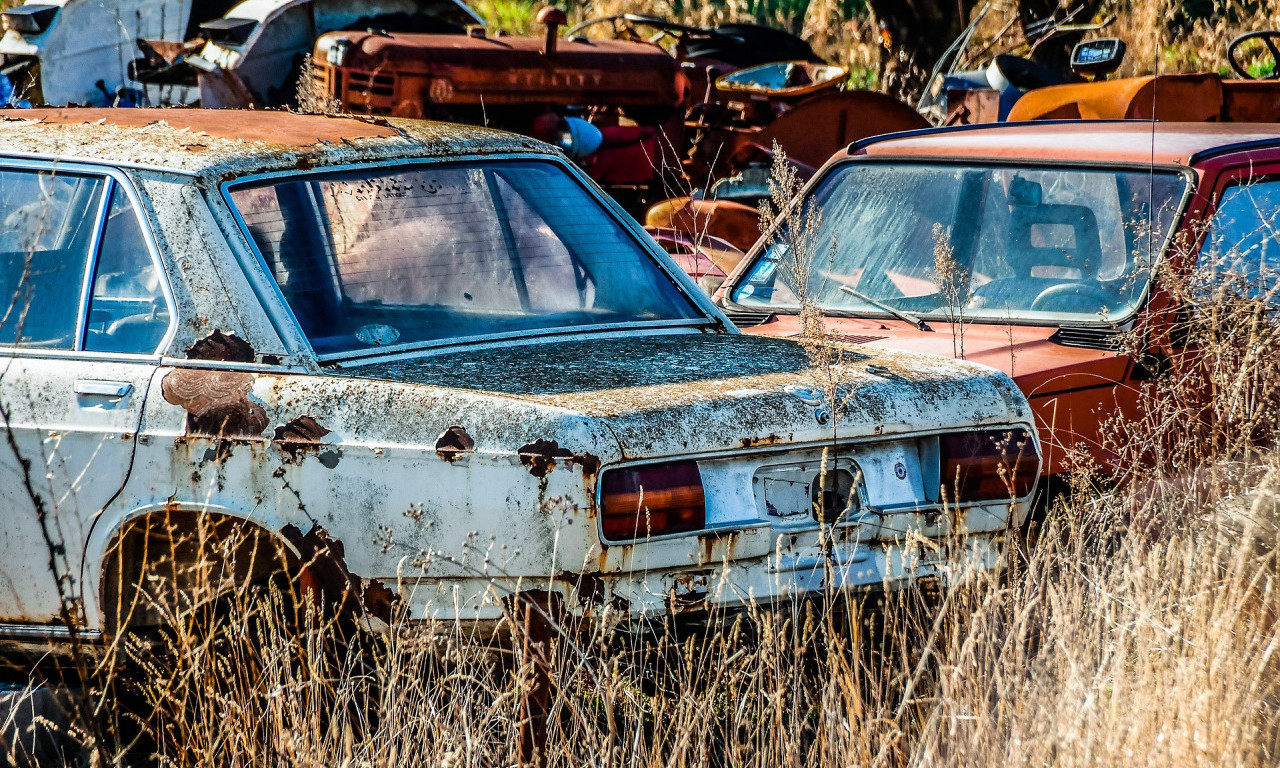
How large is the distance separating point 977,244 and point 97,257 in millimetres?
2717

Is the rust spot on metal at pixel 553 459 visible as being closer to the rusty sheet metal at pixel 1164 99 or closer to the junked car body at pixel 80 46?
the rusty sheet metal at pixel 1164 99

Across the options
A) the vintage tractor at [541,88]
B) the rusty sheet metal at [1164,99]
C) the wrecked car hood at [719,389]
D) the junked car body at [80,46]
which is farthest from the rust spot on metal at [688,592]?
the junked car body at [80,46]

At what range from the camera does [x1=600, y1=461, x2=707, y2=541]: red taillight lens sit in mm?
2744

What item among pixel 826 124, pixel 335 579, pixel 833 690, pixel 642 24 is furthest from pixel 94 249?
pixel 642 24

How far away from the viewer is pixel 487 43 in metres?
7.88

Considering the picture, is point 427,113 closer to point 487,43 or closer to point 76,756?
point 487,43

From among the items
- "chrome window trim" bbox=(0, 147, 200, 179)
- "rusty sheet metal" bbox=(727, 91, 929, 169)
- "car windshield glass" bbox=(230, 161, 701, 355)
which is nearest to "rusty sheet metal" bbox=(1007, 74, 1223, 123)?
"rusty sheet metal" bbox=(727, 91, 929, 169)

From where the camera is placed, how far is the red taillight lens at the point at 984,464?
10.3 feet

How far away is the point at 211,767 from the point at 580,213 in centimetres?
191

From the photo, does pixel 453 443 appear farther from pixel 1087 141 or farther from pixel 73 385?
pixel 1087 141

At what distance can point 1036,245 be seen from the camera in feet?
14.4

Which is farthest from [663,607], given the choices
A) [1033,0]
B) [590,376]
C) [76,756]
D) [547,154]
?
[1033,0]

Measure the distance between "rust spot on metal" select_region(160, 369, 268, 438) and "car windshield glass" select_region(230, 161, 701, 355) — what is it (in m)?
0.24

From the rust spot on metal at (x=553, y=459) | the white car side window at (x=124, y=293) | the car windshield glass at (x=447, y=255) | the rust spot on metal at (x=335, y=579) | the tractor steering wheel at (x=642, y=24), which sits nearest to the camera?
the rust spot on metal at (x=553, y=459)
